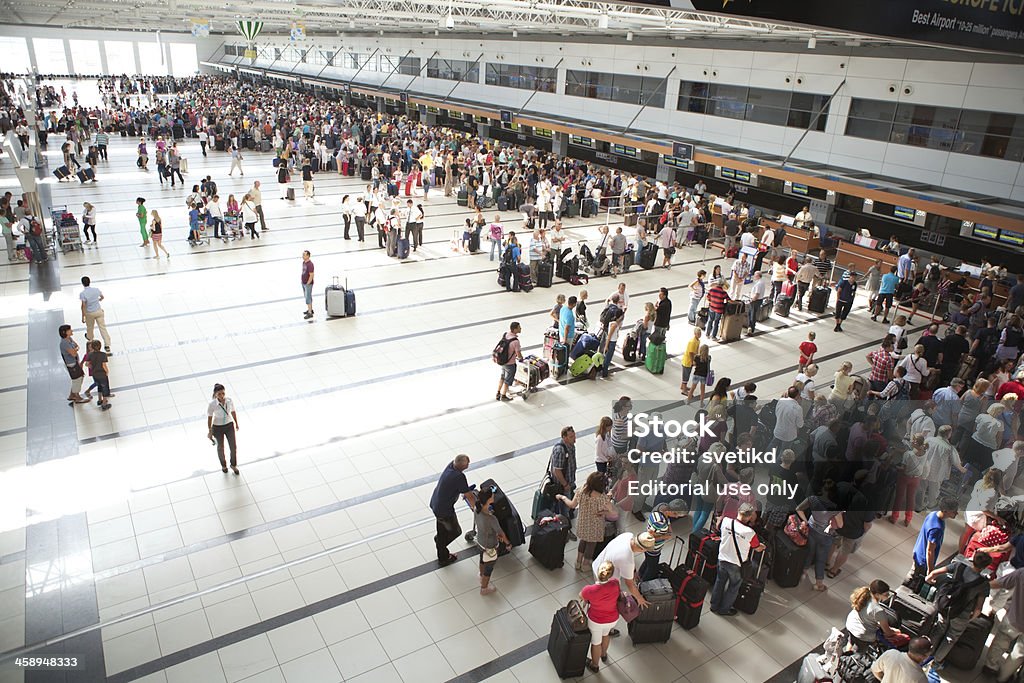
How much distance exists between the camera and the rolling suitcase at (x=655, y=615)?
5.42m

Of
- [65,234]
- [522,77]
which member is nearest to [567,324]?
[65,234]

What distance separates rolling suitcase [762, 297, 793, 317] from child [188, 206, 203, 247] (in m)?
13.5

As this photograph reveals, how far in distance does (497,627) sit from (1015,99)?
16509 millimetres

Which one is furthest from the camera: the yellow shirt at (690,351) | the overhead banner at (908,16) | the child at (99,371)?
the yellow shirt at (690,351)

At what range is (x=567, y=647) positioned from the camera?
502cm

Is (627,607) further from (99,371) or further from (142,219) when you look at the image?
(142,219)

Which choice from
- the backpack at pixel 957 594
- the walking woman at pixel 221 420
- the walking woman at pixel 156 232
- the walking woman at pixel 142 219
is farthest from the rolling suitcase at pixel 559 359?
the walking woman at pixel 142 219

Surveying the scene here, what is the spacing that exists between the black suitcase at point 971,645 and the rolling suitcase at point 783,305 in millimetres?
8699

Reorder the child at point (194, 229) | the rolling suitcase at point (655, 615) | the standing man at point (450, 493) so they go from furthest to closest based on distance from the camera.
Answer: the child at point (194, 229) < the standing man at point (450, 493) < the rolling suitcase at point (655, 615)

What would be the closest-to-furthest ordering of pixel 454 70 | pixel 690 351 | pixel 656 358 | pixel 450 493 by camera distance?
pixel 450 493, pixel 690 351, pixel 656 358, pixel 454 70

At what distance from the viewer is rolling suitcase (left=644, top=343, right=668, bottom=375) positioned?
1048 cm

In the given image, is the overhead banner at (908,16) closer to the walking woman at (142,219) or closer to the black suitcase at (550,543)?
the black suitcase at (550,543)

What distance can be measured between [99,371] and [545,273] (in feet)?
28.2

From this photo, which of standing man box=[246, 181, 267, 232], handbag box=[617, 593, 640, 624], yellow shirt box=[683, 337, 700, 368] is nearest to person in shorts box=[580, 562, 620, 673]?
handbag box=[617, 593, 640, 624]
